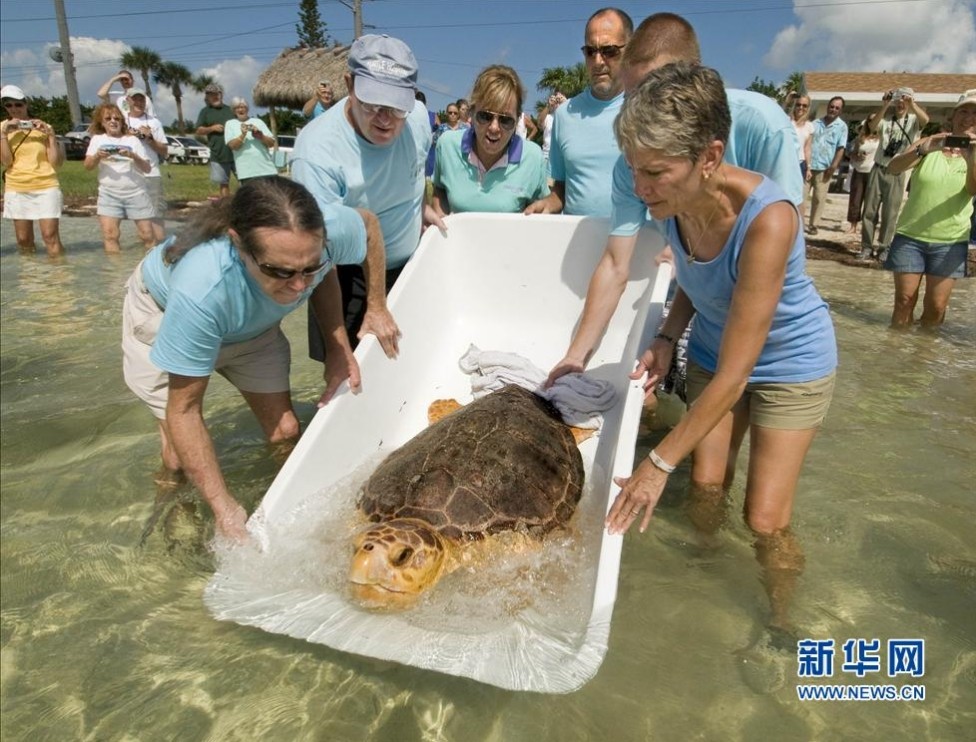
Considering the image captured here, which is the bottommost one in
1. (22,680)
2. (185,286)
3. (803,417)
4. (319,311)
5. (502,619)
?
(22,680)

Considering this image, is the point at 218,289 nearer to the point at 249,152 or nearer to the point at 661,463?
the point at 661,463

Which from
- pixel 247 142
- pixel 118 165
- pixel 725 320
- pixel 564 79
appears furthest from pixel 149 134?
pixel 564 79

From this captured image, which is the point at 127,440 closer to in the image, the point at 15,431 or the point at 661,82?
the point at 15,431

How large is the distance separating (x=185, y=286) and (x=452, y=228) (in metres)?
1.89

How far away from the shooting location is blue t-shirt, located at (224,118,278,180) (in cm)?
764

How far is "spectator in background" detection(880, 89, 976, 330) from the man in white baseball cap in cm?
367

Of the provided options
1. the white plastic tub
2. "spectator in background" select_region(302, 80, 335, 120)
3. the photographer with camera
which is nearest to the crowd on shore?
the white plastic tub

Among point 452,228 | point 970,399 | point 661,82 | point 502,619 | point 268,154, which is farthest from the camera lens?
point 268,154

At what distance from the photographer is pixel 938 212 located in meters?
4.36

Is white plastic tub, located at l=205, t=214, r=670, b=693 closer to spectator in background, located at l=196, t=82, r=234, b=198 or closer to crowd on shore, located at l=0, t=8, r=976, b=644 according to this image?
crowd on shore, located at l=0, t=8, r=976, b=644

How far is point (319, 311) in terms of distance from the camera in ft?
7.73

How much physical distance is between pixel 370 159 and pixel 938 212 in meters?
4.01

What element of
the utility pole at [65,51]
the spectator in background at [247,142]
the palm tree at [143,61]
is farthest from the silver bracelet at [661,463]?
the palm tree at [143,61]

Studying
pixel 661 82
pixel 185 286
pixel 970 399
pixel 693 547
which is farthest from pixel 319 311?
pixel 970 399
